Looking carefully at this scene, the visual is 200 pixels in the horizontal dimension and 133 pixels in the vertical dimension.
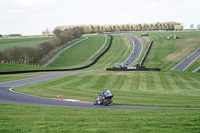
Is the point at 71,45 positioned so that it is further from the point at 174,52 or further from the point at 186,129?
the point at 186,129

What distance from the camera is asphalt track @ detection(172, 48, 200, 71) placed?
8188cm

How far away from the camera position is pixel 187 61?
89188mm

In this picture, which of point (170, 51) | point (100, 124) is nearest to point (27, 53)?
point (170, 51)

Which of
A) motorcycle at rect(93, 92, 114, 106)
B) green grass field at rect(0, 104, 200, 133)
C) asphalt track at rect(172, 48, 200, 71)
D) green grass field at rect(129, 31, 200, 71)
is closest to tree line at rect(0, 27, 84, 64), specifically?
green grass field at rect(129, 31, 200, 71)

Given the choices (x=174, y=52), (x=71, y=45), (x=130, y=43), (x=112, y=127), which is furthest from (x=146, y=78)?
(x=71, y=45)

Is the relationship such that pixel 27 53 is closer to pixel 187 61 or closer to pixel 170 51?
pixel 170 51

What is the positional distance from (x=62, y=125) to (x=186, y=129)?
18.1ft

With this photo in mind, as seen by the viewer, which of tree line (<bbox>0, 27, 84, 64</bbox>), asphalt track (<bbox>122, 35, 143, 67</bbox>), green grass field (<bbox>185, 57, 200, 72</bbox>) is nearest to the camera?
green grass field (<bbox>185, 57, 200, 72</bbox>)

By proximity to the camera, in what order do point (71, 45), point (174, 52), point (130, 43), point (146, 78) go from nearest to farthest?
point (146, 78) → point (174, 52) → point (130, 43) → point (71, 45)

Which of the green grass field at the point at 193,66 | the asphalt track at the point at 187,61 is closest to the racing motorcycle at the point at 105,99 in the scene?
the green grass field at the point at 193,66

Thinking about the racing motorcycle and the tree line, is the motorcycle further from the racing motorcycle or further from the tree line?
the tree line

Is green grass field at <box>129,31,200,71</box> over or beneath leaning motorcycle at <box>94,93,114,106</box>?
beneath

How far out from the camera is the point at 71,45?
479ft

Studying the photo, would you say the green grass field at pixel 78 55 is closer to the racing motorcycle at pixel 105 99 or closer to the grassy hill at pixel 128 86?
the grassy hill at pixel 128 86
